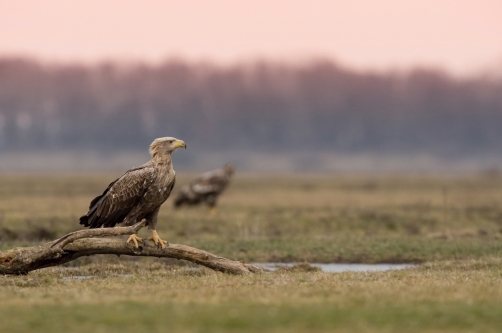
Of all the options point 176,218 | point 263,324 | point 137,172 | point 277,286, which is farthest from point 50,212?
point 263,324

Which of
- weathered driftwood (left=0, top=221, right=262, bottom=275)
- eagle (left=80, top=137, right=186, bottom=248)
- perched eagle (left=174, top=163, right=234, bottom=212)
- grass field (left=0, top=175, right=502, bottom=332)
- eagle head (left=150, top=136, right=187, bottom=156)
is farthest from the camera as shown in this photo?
perched eagle (left=174, top=163, right=234, bottom=212)

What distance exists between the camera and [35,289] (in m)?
15.3

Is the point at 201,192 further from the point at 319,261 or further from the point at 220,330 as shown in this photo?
the point at 220,330

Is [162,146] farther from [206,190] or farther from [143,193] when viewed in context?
[206,190]

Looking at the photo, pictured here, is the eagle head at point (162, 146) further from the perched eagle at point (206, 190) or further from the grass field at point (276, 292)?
the perched eagle at point (206, 190)

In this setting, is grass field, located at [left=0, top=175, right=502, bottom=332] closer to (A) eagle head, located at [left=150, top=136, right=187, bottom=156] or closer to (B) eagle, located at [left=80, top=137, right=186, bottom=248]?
(B) eagle, located at [left=80, top=137, right=186, bottom=248]

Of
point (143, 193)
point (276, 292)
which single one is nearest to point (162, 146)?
point (143, 193)

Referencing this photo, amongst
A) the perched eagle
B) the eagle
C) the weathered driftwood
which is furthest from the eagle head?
the perched eagle

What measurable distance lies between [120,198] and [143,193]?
568mm

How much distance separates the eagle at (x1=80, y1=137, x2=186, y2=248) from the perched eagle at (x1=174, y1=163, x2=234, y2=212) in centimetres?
2173

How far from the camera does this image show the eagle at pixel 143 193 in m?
17.5

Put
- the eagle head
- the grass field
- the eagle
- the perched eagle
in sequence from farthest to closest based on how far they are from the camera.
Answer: the perched eagle, the eagle head, the eagle, the grass field

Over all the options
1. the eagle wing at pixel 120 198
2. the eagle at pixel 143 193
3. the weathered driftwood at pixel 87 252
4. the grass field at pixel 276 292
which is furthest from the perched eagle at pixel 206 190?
the weathered driftwood at pixel 87 252

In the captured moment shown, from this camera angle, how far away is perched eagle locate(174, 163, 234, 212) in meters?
40.4
